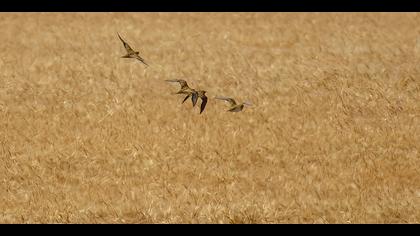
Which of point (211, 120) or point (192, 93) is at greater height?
point (192, 93)

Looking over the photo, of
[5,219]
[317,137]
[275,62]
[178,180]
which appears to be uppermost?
[275,62]

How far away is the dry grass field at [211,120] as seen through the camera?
989 centimetres

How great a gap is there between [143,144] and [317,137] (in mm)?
2479

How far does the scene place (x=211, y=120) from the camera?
38.6 feet

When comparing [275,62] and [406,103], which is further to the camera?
[275,62]

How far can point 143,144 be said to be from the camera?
36.7 feet

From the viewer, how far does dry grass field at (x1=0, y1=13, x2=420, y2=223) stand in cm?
989

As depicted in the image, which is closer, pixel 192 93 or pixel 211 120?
pixel 192 93

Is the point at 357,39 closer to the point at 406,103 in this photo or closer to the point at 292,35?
the point at 292,35

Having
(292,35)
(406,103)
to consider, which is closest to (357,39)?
(292,35)

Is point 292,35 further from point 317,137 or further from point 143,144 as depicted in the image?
point 143,144
